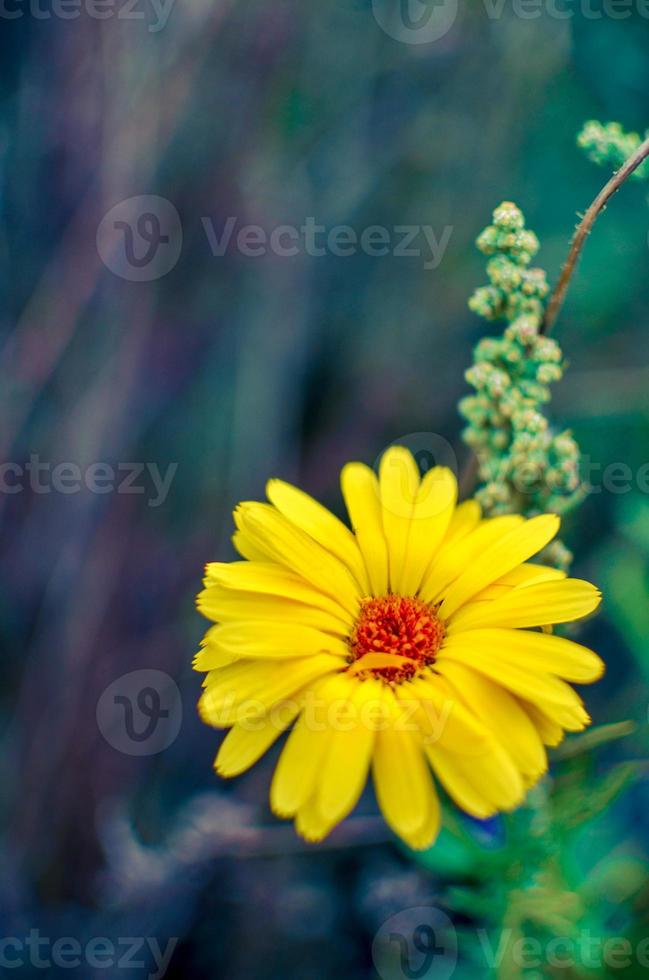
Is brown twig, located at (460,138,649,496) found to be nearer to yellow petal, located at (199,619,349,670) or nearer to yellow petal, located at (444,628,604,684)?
yellow petal, located at (444,628,604,684)

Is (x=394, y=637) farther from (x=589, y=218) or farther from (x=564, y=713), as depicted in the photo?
(x=589, y=218)

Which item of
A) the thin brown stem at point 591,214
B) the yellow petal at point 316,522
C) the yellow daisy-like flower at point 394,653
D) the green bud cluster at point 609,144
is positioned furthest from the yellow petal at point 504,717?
the green bud cluster at point 609,144

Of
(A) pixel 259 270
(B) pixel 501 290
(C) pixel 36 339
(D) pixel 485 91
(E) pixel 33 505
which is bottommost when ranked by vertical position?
(E) pixel 33 505

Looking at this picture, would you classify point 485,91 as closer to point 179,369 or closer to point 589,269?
point 589,269

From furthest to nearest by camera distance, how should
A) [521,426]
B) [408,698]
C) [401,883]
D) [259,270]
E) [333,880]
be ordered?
[259,270], [333,880], [401,883], [521,426], [408,698]

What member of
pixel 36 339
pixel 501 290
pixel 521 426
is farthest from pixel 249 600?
pixel 36 339

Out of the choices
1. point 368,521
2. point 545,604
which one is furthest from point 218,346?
point 545,604
